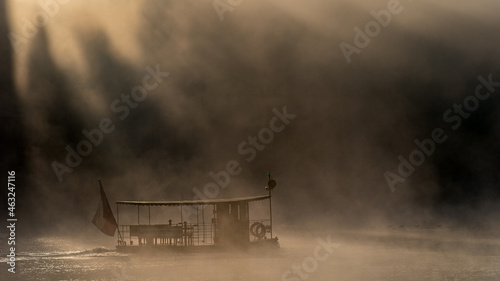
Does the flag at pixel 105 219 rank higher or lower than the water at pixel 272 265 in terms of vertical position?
higher

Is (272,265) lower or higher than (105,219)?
lower

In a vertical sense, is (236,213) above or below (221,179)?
below

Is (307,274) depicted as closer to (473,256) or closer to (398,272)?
(398,272)

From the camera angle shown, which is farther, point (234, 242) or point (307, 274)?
point (234, 242)

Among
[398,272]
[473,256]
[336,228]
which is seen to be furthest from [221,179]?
[398,272]

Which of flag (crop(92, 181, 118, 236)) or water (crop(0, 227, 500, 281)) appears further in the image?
flag (crop(92, 181, 118, 236))

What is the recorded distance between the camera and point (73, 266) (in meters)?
86.2

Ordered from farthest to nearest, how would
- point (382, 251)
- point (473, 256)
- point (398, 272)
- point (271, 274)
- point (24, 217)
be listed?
point (24, 217)
point (382, 251)
point (473, 256)
point (398, 272)
point (271, 274)

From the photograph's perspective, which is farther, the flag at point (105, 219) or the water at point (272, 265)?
the flag at point (105, 219)

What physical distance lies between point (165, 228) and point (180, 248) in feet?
11.1

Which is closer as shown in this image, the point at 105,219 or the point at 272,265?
the point at 272,265

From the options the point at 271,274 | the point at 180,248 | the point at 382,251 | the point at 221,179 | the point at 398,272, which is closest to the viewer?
the point at 271,274

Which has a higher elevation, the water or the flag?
the flag

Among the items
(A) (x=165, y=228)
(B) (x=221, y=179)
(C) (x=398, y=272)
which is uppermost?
(B) (x=221, y=179)
